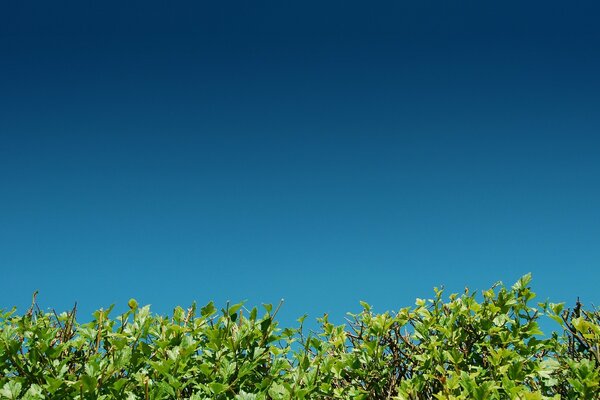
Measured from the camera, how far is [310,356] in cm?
473

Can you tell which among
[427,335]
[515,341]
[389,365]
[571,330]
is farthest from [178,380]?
[571,330]

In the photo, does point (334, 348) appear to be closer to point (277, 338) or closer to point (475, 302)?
point (277, 338)

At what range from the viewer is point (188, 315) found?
4871 millimetres

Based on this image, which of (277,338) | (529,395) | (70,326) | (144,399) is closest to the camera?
(529,395)

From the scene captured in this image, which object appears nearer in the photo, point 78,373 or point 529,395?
point 529,395

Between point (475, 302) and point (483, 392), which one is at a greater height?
point (475, 302)

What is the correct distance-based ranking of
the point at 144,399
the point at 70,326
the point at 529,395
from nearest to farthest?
the point at 529,395, the point at 144,399, the point at 70,326

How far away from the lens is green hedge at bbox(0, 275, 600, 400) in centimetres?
397

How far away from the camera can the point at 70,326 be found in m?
4.80

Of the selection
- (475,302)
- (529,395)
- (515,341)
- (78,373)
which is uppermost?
(475,302)

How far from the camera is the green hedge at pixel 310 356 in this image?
3.97 meters

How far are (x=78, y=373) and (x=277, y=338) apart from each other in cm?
169

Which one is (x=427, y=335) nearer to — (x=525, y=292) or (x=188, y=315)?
(x=525, y=292)

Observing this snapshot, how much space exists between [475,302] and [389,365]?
3.01 ft
